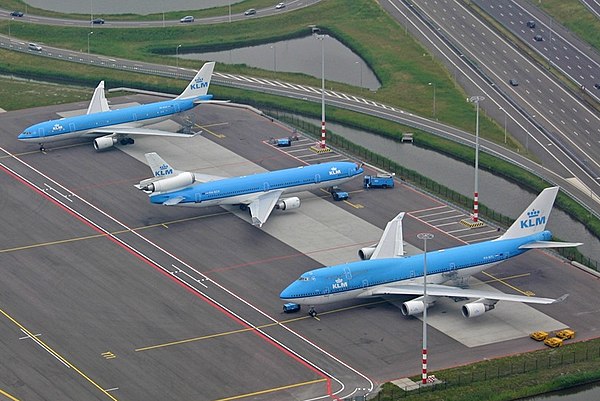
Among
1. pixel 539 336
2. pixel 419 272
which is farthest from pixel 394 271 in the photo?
pixel 539 336

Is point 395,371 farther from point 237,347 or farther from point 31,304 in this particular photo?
point 31,304

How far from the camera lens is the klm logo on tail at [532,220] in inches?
7249

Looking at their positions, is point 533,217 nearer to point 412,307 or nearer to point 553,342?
point 553,342

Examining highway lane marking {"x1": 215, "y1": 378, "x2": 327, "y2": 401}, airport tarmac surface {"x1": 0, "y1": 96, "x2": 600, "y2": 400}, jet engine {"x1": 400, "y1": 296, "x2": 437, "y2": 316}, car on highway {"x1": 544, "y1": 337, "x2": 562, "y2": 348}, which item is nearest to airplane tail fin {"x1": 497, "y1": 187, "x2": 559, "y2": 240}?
airport tarmac surface {"x1": 0, "y1": 96, "x2": 600, "y2": 400}

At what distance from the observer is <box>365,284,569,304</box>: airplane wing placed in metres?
172

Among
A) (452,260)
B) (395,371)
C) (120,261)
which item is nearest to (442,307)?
(452,260)

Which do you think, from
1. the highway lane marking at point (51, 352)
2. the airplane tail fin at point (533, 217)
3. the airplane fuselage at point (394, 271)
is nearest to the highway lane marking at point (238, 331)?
the airplane fuselage at point (394, 271)

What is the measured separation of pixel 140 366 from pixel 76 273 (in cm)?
2931

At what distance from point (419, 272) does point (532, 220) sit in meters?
17.6

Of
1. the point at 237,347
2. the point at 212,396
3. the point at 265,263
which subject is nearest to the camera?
the point at 212,396

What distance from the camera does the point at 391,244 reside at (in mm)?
182000

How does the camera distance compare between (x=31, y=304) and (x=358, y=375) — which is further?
(x=31, y=304)

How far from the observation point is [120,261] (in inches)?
7520

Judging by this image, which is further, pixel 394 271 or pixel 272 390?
pixel 394 271
